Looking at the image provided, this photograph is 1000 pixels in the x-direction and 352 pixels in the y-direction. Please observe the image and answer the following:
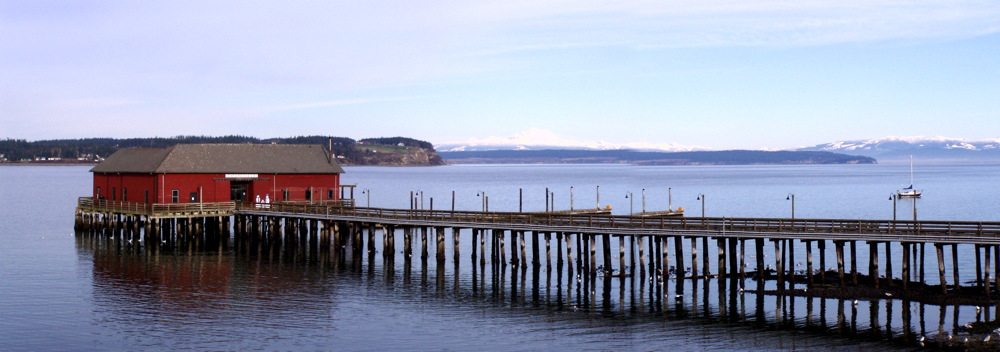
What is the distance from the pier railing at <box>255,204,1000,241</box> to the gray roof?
14.0 meters

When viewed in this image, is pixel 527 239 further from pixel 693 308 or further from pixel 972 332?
pixel 972 332

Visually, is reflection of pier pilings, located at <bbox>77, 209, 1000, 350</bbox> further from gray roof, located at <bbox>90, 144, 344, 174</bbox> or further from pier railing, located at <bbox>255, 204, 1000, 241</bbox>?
gray roof, located at <bbox>90, 144, 344, 174</bbox>

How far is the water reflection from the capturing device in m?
38.9

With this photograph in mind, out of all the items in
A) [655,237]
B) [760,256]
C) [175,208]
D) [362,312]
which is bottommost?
[362,312]

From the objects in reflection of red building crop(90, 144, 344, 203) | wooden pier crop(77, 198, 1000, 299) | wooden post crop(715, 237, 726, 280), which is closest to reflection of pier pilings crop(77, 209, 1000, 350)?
wooden post crop(715, 237, 726, 280)

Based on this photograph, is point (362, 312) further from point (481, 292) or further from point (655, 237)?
point (655, 237)

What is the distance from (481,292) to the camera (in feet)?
155

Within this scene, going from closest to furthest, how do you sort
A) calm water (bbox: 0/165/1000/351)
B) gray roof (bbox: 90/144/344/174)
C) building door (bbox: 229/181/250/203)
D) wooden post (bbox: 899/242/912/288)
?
calm water (bbox: 0/165/1000/351) → wooden post (bbox: 899/242/912/288) → gray roof (bbox: 90/144/344/174) → building door (bbox: 229/181/250/203)

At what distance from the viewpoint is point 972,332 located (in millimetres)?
35219

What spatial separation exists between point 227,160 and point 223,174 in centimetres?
151

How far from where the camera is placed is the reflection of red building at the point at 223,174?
7100cm

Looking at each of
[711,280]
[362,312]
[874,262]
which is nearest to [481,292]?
[362,312]

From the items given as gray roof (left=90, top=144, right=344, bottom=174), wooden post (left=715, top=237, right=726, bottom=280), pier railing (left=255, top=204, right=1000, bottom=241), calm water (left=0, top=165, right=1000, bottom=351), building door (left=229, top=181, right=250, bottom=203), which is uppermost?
gray roof (left=90, top=144, right=344, bottom=174)

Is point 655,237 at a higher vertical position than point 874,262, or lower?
higher
